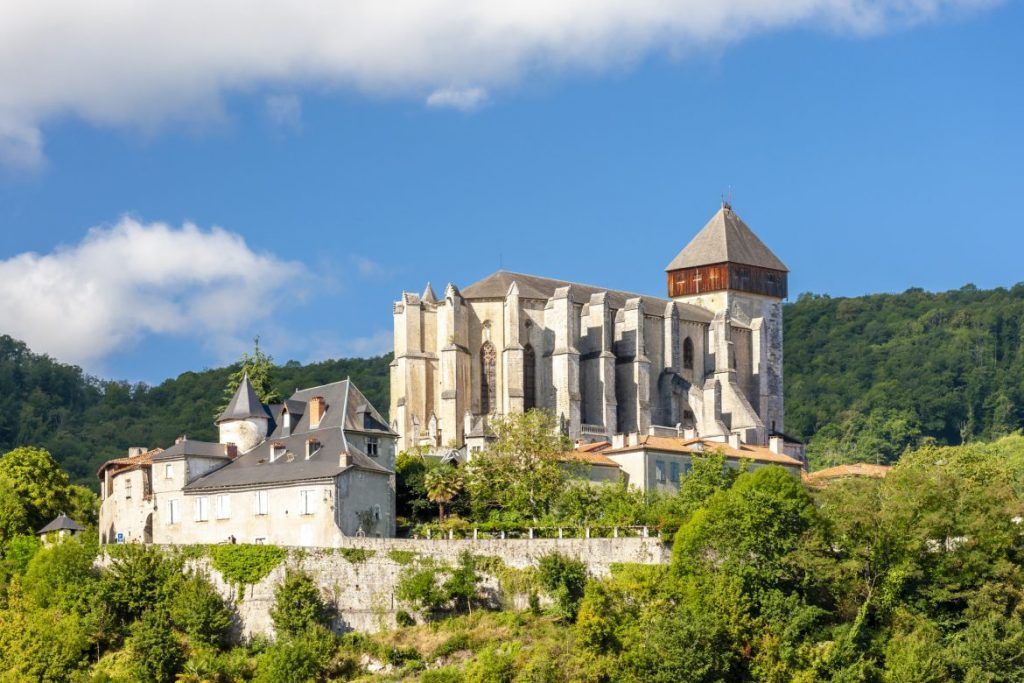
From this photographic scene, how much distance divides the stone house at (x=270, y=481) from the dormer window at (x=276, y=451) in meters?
0.04

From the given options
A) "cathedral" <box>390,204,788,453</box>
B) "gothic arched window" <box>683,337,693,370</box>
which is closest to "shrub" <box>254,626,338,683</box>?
"cathedral" <box>390,204,788,453</box>

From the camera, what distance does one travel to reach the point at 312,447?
216ft

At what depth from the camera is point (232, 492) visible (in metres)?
65.1

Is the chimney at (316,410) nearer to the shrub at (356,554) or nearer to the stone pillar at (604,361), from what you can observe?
the shrub at (356,554)

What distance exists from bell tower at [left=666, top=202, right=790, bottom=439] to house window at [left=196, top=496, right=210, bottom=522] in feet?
117

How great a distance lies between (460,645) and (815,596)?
38.3 feet

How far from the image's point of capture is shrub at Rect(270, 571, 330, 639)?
193ft

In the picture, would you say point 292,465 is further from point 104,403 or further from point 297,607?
point 104,403

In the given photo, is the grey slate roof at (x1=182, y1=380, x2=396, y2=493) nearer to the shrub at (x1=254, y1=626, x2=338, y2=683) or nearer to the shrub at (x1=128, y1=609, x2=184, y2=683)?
the shrub at (x1=254, y1=626, x2=338, y2=683)

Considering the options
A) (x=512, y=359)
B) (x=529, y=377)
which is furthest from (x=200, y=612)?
(x=529, y=377)

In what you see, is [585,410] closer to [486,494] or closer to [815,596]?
[486,494]

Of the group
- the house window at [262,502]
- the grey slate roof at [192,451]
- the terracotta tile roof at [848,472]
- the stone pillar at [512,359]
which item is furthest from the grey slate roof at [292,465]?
the terracotta tile roof at [848,472]

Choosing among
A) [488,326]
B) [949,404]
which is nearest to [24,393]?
[488,326]

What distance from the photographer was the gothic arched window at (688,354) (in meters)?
94.5
